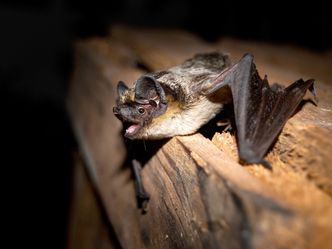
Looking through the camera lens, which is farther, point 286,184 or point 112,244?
point 112,244

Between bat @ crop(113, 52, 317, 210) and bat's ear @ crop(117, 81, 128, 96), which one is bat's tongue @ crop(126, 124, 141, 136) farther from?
bat's ear @ crop(117, 81, 128, 96)

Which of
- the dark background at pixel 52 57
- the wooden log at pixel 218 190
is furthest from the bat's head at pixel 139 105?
the dark background at pixel 52 57

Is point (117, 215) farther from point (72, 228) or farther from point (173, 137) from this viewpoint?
point (72, 228)

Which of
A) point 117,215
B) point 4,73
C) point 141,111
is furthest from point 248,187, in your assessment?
point 4,73

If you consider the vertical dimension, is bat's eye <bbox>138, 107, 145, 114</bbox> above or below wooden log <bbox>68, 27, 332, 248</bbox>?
above

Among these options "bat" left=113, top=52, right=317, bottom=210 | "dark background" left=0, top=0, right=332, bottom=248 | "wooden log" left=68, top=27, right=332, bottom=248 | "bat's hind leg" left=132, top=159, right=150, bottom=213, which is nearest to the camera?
"wooden log" left=68, top=27, right=332, bottom=248

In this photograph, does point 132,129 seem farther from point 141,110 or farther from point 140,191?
point 140,191

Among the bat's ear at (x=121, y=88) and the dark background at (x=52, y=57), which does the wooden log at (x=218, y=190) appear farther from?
the dark background at (x=52, y=57)

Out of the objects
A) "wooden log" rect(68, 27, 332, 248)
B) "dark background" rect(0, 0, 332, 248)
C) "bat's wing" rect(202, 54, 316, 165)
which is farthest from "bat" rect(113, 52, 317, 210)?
"dark background" rect(0, 0, 332, 248)
